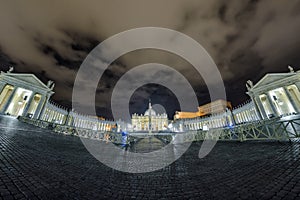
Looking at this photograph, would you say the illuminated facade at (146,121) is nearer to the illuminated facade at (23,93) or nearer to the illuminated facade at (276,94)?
the illuminated facade at (276,94)

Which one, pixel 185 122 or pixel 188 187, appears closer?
pixel 188 187

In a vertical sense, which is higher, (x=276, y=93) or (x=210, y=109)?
(x=210, y=109)

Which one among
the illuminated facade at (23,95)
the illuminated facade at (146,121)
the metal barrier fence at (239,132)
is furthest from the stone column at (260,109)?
the illuminated facade at (146,121)

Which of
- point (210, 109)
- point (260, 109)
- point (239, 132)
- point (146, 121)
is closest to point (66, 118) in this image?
point (146, 121)

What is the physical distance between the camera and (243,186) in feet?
10.9

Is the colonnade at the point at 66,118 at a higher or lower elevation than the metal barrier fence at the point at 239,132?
higher

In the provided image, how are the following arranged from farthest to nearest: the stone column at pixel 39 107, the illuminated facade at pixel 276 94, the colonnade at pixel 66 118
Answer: the colonnade at pixel 66 118 < the stone column at pixel 39 107 < the illuminated facade at pixel 276 94

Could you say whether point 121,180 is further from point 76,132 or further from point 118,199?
point 76,132

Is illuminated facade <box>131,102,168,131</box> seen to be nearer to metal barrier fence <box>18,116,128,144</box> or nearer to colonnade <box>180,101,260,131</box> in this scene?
colonnade <box>180,101,260,131</box>

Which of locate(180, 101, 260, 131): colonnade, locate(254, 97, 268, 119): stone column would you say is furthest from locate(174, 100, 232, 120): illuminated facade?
locate(254, 97, 268, 119): stone column

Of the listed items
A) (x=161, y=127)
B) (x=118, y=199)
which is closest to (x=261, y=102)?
(x=118, y=199)

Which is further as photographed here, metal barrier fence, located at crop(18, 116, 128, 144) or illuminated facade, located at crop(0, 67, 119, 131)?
illuminated facade, located at crop(0, 67, 119, 131)

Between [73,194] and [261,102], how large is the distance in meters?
47.2

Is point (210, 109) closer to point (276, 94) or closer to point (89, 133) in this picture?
point (276, 94)
